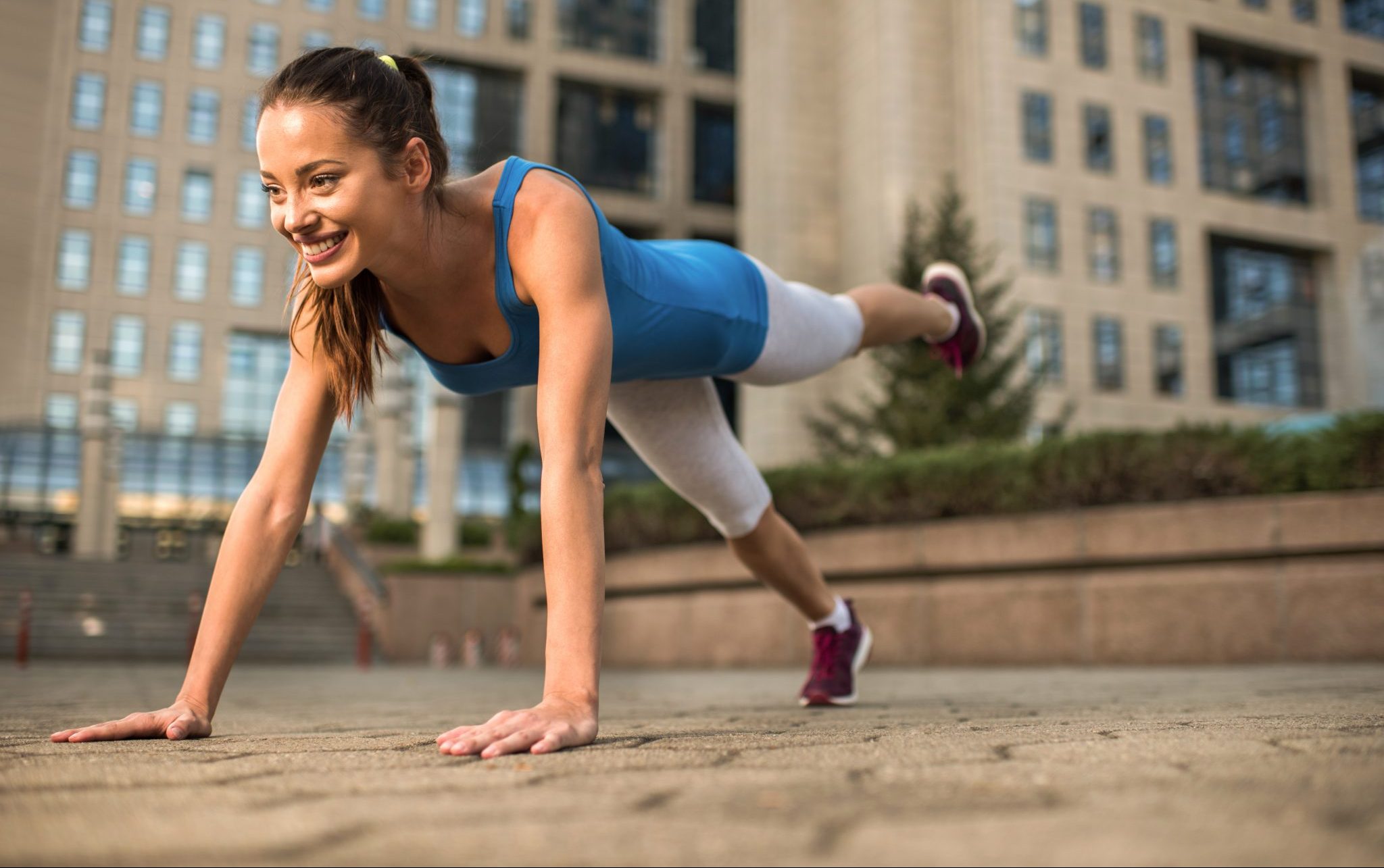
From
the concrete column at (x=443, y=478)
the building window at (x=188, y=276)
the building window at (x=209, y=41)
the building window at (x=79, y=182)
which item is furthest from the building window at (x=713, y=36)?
the concrete column at (x=443, y=478)

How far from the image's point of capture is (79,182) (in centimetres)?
4681

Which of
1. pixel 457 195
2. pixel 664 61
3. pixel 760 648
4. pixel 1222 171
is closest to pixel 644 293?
pixel 457 195

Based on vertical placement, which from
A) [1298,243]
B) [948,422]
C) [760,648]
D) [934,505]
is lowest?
[760,648]

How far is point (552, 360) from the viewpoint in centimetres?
248

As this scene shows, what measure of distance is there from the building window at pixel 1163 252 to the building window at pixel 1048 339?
4159mm

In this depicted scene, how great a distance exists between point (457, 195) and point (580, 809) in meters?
1.80

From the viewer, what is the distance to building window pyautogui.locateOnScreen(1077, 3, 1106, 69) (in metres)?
33.9

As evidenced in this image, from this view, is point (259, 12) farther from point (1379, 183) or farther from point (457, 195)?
point (457, 195)

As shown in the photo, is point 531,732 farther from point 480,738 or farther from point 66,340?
point 66,340

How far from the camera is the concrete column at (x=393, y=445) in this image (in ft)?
79.7

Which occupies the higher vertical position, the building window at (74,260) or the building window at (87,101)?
the building window at (87,101)

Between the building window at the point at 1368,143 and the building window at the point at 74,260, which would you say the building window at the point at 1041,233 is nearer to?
the building window at the point at 1368,143

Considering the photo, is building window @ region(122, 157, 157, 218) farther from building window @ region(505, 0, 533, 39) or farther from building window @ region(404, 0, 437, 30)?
building window @ region(505, 0, 533, 39)

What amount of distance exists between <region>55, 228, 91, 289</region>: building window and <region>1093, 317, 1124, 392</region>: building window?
3857 centimetres
